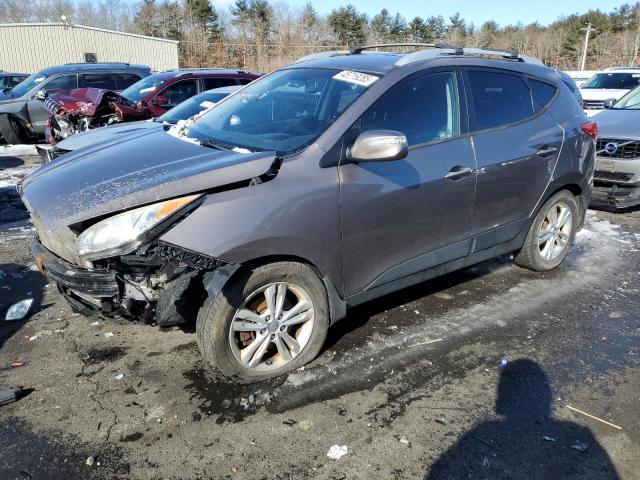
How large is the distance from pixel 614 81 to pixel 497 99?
533 inches

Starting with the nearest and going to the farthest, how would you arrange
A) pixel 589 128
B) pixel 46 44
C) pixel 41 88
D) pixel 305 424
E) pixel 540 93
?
pixel 305 424 → pixel 540 93 → pixel 589 128 → pixel 41 88 → pixel 46 44

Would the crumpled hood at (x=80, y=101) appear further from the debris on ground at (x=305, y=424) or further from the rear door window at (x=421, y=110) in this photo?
the debris on ground at (x=305, y=424)

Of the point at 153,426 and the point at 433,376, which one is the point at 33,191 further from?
the point at 433,376

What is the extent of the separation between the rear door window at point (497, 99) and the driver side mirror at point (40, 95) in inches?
380

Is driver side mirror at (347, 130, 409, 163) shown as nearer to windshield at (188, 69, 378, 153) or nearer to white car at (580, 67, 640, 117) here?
windshield at (188, 69, 378, 153)

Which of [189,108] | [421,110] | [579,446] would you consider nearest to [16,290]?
[421,110]

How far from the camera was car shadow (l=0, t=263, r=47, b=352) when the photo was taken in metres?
3.79

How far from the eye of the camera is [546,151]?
4.41 metres

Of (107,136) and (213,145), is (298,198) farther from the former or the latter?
Result: (107,136)

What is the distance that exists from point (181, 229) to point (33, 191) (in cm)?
117

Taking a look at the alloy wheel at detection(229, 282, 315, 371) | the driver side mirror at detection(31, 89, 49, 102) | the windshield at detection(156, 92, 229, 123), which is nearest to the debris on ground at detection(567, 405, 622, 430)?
the alloy wheel at detection(229, 282, 315, 371)

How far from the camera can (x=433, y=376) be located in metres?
3.28

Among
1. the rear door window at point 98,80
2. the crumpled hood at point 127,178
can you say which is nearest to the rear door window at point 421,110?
the crumpled hood at point 127,178

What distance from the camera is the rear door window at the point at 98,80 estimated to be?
40.7 ft
